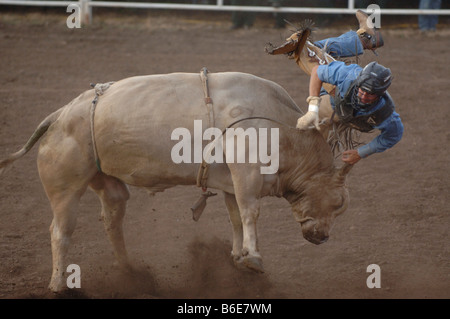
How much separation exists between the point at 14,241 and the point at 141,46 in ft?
17.5

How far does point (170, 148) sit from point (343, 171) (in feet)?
3.84

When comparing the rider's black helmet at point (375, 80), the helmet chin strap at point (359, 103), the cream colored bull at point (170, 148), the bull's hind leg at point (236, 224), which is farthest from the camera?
the bull's hind leg at point (236, 224)

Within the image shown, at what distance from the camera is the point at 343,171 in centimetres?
475

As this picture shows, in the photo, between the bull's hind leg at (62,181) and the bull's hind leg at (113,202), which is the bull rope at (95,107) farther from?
the bull's hind leg at (113,202)

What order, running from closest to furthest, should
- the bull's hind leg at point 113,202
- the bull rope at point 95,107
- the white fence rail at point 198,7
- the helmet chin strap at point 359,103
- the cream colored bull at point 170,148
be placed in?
the helmet chin strap at point 359,103, the cream colored bull at point 170,148, the bull rope at point 95,107, the bull's hind leg at point 113,202, the white fence rail at point 198,7

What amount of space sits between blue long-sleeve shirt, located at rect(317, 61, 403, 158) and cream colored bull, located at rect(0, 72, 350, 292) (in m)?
0.28

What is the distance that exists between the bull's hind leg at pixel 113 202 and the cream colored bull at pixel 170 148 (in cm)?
21

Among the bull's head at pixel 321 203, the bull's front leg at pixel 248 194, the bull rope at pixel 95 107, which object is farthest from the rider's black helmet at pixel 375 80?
the bull rope at pixel 95 107

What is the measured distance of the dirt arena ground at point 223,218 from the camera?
5242 mm

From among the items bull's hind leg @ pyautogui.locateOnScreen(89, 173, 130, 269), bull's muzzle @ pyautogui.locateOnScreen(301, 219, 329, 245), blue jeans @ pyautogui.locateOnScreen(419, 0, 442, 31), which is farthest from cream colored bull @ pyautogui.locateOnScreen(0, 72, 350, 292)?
blue jeans @ pyautogui.locateOnScreen(419, 0, 442, 31)

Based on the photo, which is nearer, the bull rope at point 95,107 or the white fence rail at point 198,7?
the bull rope at point 95,107

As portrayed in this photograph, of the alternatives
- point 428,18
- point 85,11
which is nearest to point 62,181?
point 85,11

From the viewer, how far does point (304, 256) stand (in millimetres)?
5738

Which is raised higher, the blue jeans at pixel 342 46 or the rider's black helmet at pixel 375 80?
the blue jeans at pixel 342 46
